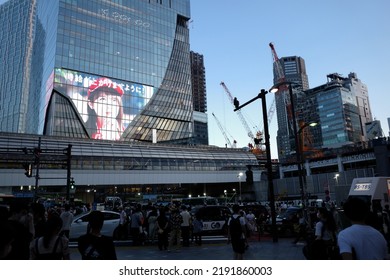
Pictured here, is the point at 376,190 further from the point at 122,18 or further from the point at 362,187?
the point at 122,18

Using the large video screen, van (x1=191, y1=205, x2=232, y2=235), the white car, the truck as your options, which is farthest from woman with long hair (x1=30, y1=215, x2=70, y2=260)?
the large video screen

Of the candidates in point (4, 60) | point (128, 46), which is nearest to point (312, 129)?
point (128, 46)

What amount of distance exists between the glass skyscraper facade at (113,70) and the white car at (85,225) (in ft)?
235

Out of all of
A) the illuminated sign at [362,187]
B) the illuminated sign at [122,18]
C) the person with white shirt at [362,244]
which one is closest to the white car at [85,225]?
the person with white shirt at [362,244]

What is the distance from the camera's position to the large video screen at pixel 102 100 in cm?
8412

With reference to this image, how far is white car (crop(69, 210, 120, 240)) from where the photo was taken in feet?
56.2

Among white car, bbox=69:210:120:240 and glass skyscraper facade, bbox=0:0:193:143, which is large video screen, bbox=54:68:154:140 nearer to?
glass skyscraper facade, bbox=0:0:193:143

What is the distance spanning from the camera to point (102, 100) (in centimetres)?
8956

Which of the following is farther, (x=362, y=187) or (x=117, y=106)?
(x=117, y=106)

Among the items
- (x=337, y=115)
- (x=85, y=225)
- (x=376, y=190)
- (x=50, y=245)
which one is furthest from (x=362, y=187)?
(x=337, y=115)

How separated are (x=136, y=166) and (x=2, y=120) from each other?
455ft

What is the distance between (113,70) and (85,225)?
83699 mm

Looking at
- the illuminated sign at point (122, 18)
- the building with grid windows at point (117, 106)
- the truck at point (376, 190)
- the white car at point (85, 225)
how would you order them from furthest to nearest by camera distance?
the illuminated sign at point (122, 18), the building with grid windows at point (117, 106), the truck at point (376, 190), the white car at point (85, 225)

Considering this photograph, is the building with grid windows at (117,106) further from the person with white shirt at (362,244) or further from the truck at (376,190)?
the person with white shirt at (362,244)
